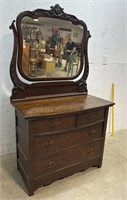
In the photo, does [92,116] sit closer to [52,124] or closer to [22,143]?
[52,124]

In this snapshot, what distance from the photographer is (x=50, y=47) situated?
181 cm

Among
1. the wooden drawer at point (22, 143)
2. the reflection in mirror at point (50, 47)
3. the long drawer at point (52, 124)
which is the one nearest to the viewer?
the long drawer at point (52, 124)

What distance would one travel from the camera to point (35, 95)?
180 cm

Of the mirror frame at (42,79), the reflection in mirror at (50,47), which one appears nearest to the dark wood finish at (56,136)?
the mirror frame at (42,79)

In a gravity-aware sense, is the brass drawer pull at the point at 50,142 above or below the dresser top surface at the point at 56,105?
below

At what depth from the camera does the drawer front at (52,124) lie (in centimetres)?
143

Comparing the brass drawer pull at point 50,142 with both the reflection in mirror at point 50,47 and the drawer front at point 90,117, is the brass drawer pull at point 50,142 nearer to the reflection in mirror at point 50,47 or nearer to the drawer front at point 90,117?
the drawer front at point 90,117

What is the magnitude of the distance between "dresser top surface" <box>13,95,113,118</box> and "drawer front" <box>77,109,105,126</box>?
0.07 m

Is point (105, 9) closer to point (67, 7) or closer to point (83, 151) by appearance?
point (67, 7)

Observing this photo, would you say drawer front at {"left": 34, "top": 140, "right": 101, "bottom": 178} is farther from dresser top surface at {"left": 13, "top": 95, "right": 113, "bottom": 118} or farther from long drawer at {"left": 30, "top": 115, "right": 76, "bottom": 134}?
dresser top surface at {"left": 13, "top": 95, "right": 113, "bottom": 118}

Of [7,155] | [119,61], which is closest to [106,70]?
[119,61]

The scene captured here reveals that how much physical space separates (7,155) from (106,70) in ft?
5.73

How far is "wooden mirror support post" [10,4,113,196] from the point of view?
1476 mm

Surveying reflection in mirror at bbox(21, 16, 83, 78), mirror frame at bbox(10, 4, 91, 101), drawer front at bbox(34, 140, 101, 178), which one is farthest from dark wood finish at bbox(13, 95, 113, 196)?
reflection in mirror at bbox(21, 16, 83, 78)
